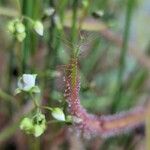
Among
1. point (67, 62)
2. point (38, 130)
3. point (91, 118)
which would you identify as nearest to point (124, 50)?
point (67, 62)

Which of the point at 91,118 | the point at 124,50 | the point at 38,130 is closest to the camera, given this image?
the point at 38,130

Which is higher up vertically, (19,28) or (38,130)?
(19,28)

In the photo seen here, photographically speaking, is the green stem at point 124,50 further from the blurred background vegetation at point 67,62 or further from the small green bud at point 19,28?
the small green bud at point 19,28

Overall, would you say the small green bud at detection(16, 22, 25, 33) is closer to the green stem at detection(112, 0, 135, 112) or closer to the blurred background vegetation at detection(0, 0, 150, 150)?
the blurred background vegetation at detection(0, 0, 150, 150)

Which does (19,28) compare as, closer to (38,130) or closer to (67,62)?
(38,130)

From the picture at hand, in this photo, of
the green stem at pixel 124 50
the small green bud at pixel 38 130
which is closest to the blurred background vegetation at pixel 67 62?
the green stem at pixel 124 50

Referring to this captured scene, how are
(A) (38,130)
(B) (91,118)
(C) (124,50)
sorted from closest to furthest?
1. (A) (38,130)
2. (B) (91,118)
3. (C) (124,50)

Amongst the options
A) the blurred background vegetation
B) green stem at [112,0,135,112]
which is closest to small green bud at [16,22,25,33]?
the blurred background vegetation
